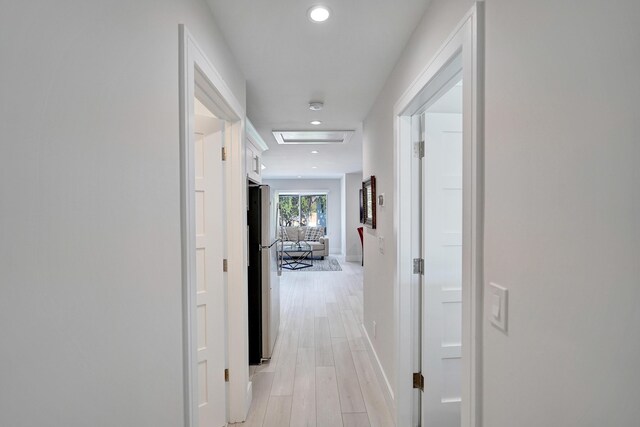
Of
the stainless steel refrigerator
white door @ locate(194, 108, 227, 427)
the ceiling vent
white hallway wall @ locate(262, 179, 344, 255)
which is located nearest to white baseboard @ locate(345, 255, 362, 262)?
white hallway wall @ locate(262, 179, 344, 255)

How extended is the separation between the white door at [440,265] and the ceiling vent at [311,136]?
2096mm

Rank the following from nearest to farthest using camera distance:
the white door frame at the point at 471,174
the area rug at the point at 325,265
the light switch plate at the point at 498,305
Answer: the light switch plate at the point at 498,305, the white door frame at the point at 471,174, the area rug at the point at 325,265

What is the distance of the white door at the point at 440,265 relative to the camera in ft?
6.36

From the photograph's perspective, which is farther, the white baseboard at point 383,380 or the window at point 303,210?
the window at point 303,210

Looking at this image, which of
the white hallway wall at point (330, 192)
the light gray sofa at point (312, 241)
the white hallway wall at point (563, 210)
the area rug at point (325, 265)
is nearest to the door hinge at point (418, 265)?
the white hallway wall at point (563, 210)

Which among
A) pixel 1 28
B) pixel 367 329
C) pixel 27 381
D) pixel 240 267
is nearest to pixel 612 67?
pixel 1 28

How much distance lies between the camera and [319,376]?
2730 millimetres

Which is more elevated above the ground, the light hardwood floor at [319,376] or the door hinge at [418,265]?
the door hinge at [418,265]

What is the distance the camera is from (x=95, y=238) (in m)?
0.68

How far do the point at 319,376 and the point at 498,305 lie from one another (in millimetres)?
2230

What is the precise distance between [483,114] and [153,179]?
1092 mm

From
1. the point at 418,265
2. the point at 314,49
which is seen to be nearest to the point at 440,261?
the point at 418,265

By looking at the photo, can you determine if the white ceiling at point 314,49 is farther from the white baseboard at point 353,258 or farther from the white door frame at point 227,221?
the white baseboard at point 353,258

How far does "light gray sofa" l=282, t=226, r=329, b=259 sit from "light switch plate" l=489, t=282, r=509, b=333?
7.98 metres
